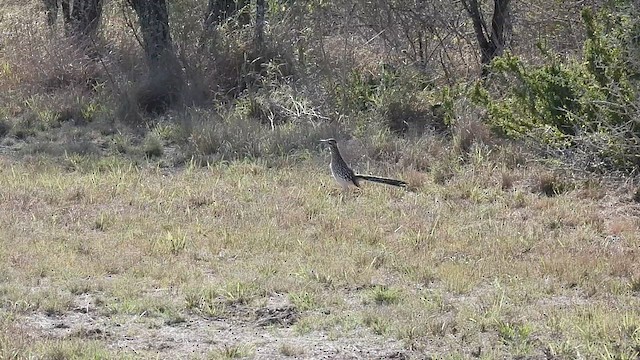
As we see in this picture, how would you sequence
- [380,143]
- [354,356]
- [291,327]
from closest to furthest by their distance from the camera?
[354,356]
[291,327]
[380,143]

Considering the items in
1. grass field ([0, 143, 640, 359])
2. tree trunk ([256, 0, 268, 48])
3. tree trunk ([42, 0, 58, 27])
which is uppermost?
tree trunk ([42, 0, 58, 27])

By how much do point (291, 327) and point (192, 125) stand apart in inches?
217

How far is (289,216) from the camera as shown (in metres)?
8.31

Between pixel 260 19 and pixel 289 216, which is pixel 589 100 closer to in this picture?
pixel 289 216

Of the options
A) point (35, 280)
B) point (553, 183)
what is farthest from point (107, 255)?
point (553, 183)

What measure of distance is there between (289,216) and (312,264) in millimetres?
1220

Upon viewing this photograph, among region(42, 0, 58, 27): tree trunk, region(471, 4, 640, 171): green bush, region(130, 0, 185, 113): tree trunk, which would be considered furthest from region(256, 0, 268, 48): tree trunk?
region(471, 4, 640, 171): green bush

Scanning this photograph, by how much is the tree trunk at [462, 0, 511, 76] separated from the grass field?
9.48 ft

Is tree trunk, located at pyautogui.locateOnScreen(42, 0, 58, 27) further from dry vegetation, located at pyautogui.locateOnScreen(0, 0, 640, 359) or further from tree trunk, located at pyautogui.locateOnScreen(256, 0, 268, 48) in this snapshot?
tree trunk, located at pyautogui.locateOnScreen(256, 0, 268, 48)

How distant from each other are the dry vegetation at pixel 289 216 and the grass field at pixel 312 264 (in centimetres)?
2

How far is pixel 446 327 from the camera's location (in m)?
5.96

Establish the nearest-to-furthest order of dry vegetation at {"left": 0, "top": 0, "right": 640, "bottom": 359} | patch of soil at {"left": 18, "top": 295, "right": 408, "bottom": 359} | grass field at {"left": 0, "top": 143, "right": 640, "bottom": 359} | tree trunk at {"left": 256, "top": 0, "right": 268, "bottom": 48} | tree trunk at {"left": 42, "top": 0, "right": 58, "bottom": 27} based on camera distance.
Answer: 1. patch of soil at {"left": 18, "top": 295, "right": 408, "bottom": 359}
2. grass field at {"left": 0, "top": 143, "right": 640, "bottom": 359}
3. dry vegetation at {"left": 0, "top": 0, "right": 640, "bottom": 359}
4. tree trunk at {"left": 256, "top": 0, "right": 268, "bottom": 48}
5. tree trunk at {"left": 42, "top": 0, "right": 58, "bottom": 27}

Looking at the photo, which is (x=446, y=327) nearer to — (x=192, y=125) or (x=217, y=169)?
(x=217, y=169)

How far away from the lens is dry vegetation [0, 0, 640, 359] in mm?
5949
